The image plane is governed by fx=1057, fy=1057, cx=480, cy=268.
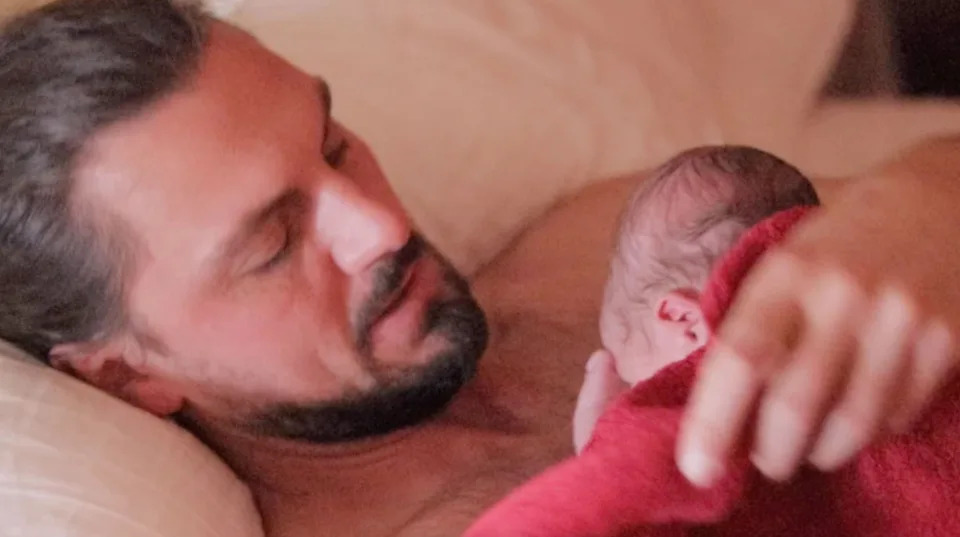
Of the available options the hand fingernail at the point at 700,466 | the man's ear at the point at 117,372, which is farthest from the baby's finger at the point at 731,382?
the man's ear at the point at 117,372

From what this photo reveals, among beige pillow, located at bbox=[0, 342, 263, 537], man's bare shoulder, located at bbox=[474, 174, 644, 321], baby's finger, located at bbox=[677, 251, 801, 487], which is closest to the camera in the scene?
baby's finger, located at bbox=[677, 251, 801, 487]

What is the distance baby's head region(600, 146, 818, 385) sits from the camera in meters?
0.79

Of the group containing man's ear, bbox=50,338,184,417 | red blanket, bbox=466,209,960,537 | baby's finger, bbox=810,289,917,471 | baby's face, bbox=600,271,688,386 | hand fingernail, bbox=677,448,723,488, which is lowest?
man's ear, bbox=50,338,184,417

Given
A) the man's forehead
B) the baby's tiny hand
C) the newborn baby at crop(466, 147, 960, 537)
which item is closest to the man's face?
the man's forehead

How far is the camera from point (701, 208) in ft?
2.64

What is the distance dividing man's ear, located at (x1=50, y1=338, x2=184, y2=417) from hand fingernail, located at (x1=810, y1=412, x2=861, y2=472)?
0.60 metres

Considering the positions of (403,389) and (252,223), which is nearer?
(252,223)

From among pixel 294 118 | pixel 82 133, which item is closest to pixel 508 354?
pixel 294 118

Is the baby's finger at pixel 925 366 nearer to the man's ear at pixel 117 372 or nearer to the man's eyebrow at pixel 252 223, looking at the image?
the man's eyebrow at pixel 252 223

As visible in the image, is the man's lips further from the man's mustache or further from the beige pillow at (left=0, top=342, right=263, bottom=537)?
the beige pillow at (left=0, top=342, right=263, bottom=537)

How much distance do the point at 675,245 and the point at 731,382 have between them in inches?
17.5

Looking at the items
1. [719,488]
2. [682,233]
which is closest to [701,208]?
[682,233]

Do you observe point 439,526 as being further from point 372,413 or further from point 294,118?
point 294,118

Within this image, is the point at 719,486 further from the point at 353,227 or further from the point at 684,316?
the point at 353,227
